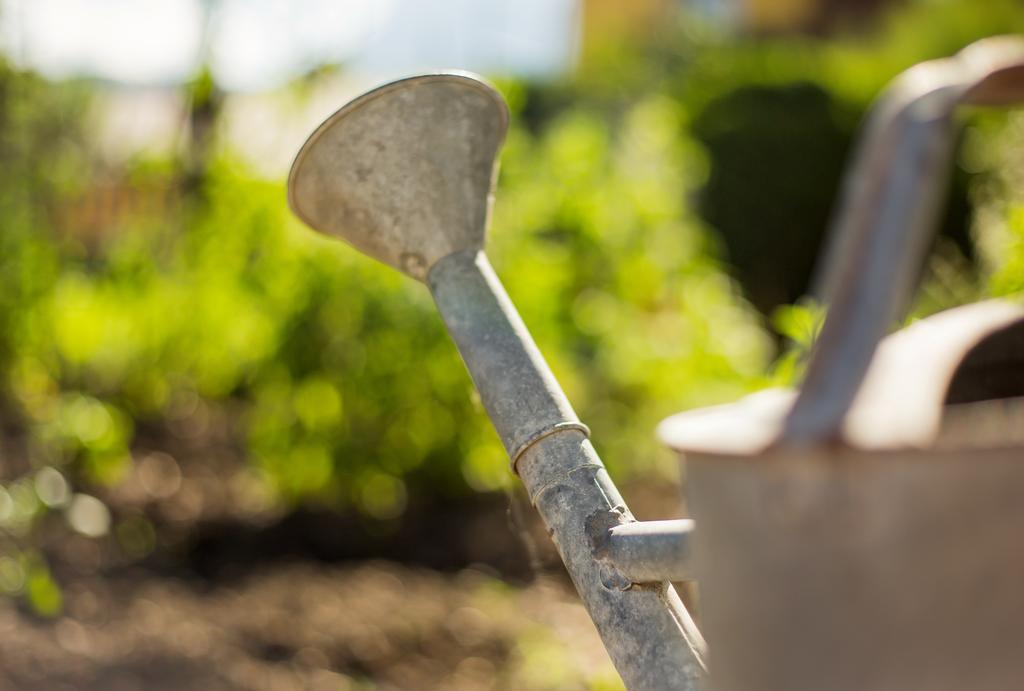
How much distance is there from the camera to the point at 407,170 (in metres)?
1.09

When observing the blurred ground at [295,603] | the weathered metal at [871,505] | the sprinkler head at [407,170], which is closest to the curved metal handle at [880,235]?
the weathered metal at [871,505]

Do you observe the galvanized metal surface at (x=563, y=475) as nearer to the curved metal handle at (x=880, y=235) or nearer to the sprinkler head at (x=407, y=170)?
the sprinkler head at (x=407, y=170)

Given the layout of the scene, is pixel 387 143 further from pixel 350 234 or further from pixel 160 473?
pixel 160 473

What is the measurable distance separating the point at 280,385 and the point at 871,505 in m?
3.26

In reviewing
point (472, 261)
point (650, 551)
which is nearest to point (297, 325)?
point (472, 261)

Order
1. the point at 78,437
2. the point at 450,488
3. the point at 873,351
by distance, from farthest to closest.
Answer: the point at 450,488, the point at 78,437, the point at 873,351

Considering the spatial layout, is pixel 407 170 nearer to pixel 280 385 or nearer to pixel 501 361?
pixel 501 361

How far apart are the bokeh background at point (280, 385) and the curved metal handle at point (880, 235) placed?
217 cm

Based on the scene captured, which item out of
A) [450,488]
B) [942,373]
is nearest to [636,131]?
[450,488]

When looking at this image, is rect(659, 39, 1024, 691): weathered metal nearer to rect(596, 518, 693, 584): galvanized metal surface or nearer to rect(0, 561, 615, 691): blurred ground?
rect(596, 518, 693, 584): galvanized metal surface

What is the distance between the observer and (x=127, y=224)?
438cm

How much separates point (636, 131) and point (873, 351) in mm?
4386

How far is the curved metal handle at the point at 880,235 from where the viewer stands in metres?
0.55

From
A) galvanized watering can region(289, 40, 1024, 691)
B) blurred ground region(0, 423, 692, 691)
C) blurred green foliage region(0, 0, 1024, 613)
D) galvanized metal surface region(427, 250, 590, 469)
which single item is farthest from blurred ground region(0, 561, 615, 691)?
galvanized watering can region(289, 40, 1024, 691)
